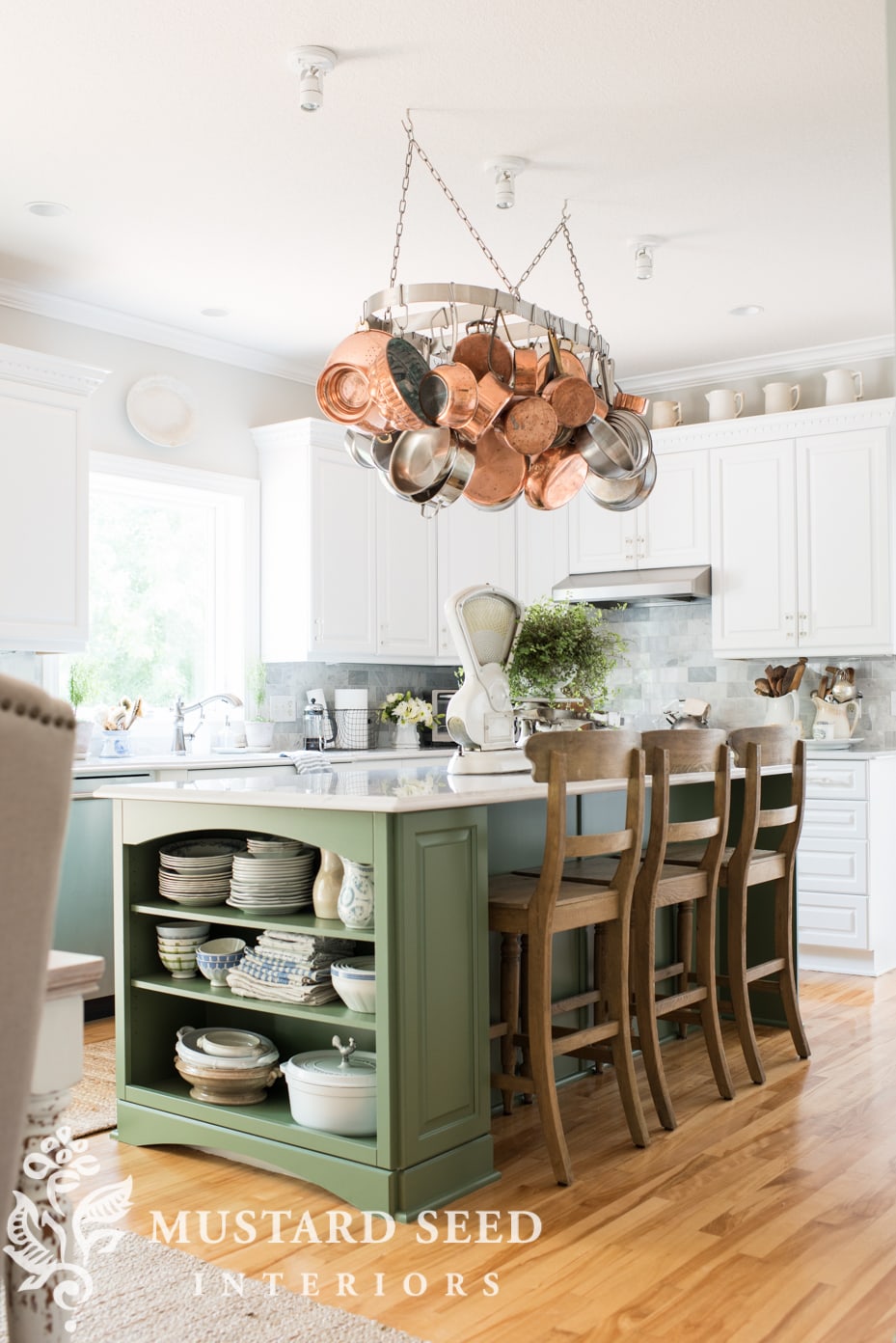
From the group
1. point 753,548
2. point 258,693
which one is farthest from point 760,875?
point 258,693

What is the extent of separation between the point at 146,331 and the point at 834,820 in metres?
3.67

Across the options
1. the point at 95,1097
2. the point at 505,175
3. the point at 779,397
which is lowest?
the point at 95,1097

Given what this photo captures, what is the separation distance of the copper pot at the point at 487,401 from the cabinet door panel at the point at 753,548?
299 cm

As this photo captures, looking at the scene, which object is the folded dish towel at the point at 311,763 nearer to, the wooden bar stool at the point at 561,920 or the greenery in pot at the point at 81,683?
the greenery in pot at the point at 81,683

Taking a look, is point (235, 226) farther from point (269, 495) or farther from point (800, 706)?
point (800, 706)

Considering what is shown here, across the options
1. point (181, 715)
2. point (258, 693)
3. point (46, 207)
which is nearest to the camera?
point (46, 207)

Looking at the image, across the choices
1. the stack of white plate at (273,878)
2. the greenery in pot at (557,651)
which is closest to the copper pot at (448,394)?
the greenery in pot at (557,651)

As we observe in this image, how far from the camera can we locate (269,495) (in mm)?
6023

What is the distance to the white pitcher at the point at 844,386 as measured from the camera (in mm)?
5738

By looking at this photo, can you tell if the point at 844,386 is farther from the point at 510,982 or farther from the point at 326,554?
the point at 510,982

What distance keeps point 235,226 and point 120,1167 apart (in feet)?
10.1

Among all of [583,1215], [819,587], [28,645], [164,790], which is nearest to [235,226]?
[28,645]

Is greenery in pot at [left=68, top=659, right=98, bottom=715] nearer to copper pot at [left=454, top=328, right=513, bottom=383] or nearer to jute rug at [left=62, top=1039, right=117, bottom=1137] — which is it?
jute rug at [left=62, top=1039, right=117, bottom=1137]

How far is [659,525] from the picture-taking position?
20.2 feet
